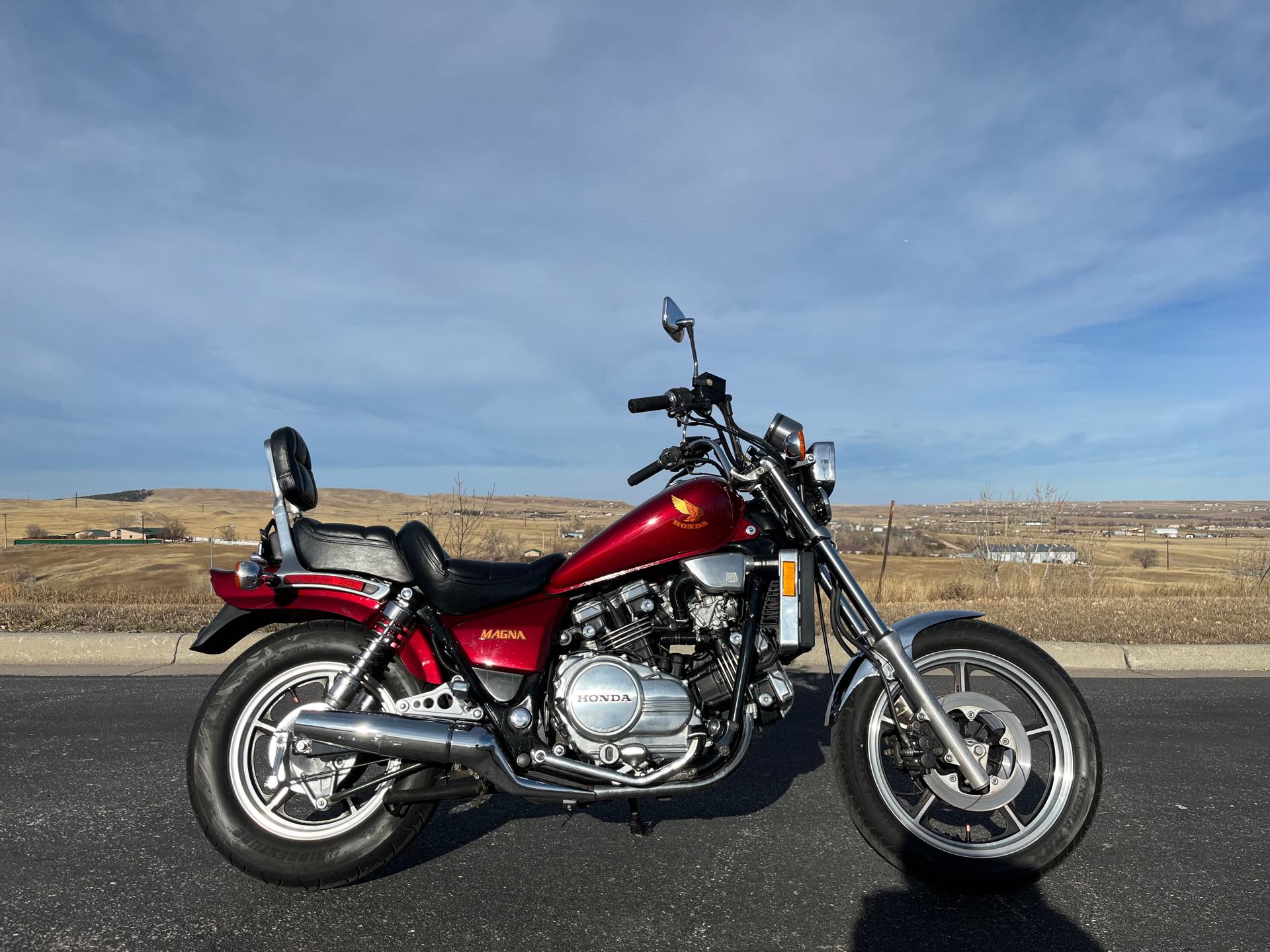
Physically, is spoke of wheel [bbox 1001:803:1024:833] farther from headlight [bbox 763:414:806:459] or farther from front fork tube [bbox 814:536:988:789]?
headlight [bbox 763:414:806:459]

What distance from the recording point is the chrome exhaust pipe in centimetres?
278

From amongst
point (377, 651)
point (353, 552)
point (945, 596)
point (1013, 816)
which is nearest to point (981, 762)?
point (1013, 816)

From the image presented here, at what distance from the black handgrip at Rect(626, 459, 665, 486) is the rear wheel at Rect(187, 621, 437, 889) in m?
1.10

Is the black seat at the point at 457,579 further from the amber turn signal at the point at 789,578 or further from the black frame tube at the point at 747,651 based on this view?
the amber turn signal at the point at 789,578

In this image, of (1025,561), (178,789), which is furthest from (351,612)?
(1025,561)

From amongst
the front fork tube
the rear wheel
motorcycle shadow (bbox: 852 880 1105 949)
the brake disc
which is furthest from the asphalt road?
the front fork tube

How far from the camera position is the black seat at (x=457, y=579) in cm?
298

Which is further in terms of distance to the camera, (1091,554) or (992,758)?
(1091,554)

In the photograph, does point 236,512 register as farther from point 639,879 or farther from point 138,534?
point 639,879

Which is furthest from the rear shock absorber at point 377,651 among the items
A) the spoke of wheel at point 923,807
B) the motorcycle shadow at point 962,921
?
the spoke of wheel at point 923,807

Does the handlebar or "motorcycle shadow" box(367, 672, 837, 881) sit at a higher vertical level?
the handlebar

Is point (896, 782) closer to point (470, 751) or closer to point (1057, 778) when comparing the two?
point (1057, 778)

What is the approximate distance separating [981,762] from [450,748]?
1.80 meters

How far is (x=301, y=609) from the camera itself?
10.0ft
